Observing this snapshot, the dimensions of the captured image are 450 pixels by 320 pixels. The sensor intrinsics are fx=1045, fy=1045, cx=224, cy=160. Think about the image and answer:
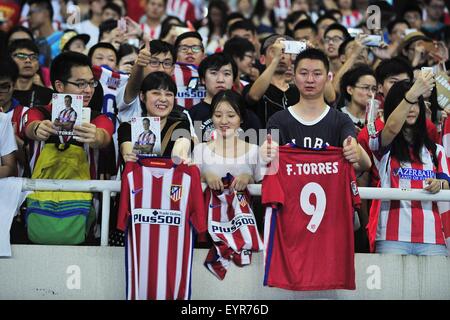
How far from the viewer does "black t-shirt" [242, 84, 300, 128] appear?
970 cm

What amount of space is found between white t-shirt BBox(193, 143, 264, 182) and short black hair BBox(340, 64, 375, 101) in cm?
209

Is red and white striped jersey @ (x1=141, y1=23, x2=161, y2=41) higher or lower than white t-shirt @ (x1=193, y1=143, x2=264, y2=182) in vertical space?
higher

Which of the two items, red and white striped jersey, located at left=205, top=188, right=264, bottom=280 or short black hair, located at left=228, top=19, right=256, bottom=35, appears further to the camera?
short black hair, located at left=228, top=19, right=256, bottom=35

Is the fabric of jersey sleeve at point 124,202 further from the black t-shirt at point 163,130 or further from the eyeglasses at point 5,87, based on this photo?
the eyeglasses at point 5,87

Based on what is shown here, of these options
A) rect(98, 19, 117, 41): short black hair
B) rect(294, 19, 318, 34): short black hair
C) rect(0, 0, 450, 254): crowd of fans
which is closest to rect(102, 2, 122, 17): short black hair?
rect(0, 0, 450, 254): crowd of fans

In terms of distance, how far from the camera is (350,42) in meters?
11.7

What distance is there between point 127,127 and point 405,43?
195 inches

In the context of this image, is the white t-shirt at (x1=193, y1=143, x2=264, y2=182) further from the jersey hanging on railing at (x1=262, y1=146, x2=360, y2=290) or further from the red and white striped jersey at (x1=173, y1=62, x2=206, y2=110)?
the red and white striped jersey at (x1=173, y1=62, x2=206, y2=110)

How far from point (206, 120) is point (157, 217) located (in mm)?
1462

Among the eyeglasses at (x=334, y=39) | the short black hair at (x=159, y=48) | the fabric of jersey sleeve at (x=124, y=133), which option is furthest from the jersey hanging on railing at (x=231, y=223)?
the eyeglasses at (x=334, y=39)

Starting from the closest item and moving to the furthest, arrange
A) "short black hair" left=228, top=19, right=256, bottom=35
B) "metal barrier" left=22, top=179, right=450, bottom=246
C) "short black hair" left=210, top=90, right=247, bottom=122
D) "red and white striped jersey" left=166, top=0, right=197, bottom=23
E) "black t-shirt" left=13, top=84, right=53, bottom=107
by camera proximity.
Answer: "metal barrier" left=22, top=179, right=450, bottom=246 < "short black hair" left=210, top=90, right=247, bottom=122 < "black t-shirt" left=13, top=84, right=53, bottom=107 < "short black hair" left=228, top=19, right=256, bottom=35 < "red and white striped jersey" left=166, top=0, right=197, bottom=23

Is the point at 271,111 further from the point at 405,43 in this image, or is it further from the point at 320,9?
the point at 320,9
